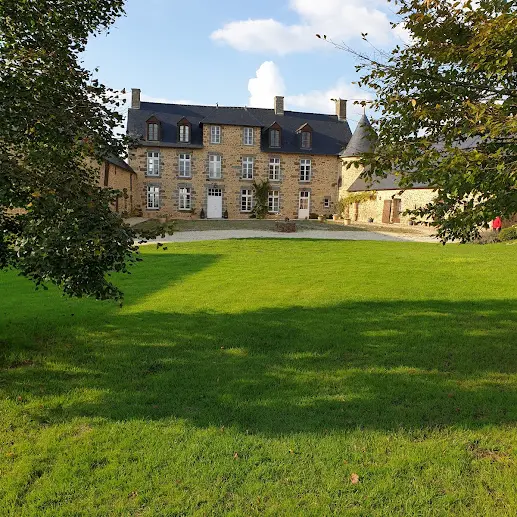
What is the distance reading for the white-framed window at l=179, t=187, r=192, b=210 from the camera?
3972cm

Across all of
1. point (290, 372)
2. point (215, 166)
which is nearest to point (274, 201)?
point (215, 166)

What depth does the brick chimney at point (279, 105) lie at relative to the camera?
42.9m

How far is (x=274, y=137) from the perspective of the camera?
41000 millimetres

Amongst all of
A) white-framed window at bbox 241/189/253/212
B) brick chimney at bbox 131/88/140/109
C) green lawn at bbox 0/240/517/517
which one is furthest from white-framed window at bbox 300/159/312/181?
green lawn at bbox 0/240/517/517

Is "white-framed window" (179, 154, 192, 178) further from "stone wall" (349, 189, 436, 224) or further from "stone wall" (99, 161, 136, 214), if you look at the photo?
"stone wall" (349, 189, 436, 224)

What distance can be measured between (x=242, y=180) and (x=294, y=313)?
32722mm

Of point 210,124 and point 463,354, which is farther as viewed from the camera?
point 210,124

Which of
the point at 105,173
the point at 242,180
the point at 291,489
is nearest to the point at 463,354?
the point at 291,489

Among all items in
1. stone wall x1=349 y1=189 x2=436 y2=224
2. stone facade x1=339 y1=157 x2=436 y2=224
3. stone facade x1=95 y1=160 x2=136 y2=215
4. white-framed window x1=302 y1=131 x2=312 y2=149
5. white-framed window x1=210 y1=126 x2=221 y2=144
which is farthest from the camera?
white-framed window x1=302 y1=131 x2=312 y2=149

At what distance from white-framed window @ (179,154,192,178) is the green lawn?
1201 inches

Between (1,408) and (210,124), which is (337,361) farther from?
(210,124)

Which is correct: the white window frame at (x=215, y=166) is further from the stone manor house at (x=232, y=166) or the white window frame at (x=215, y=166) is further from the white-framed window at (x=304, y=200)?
the white-framed window at (x=304, y=200)

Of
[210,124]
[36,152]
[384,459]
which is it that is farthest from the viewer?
[210,124]

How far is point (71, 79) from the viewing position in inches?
200
